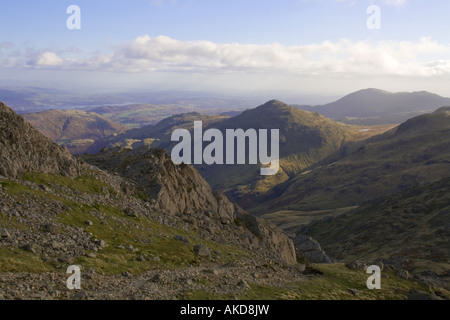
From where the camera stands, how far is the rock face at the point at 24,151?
42.5 meters

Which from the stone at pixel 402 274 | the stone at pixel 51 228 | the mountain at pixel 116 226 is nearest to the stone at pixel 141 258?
the mountain at pixel 116 226

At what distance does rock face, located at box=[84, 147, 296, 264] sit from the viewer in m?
59.4

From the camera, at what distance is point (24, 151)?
44.7 metres

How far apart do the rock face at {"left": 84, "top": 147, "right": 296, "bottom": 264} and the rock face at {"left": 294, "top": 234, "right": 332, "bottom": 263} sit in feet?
36.0

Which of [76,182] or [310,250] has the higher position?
[76,182]

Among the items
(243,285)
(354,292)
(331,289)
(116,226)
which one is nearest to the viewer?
(243,285)

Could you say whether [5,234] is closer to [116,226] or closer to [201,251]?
[116,226]

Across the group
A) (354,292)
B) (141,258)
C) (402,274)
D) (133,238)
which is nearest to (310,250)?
(402,274)

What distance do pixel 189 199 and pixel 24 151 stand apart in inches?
1111

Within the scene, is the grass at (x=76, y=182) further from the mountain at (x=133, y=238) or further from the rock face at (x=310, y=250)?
the rock face at (x=310, y=250)

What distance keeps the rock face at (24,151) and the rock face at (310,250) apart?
56.4 m

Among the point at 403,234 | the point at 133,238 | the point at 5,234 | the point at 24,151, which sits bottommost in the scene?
the point at 403,234
